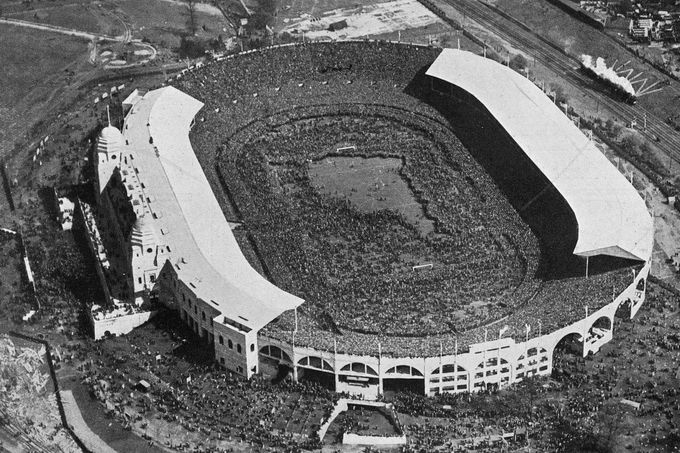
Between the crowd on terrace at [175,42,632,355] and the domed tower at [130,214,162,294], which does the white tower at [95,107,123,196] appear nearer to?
the crowd on terrace at [175,42,632,355]

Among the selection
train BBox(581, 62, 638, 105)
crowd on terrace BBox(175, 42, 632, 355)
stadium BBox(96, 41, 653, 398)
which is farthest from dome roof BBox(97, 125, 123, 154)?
train BBox(581, 62, 638, 105)

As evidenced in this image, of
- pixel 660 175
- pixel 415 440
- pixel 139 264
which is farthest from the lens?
pixel 660 175

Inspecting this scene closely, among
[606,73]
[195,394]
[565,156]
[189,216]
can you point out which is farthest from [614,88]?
[195,394]

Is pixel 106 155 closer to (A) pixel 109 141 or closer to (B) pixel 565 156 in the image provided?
(A) pixel 109 141

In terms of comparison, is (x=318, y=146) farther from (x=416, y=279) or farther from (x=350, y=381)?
(x=350, y=381)

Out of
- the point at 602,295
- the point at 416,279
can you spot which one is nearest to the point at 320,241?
the point at 416,279

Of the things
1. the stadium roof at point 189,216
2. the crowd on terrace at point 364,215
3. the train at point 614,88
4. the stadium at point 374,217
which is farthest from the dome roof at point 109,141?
the train at point 614,88
